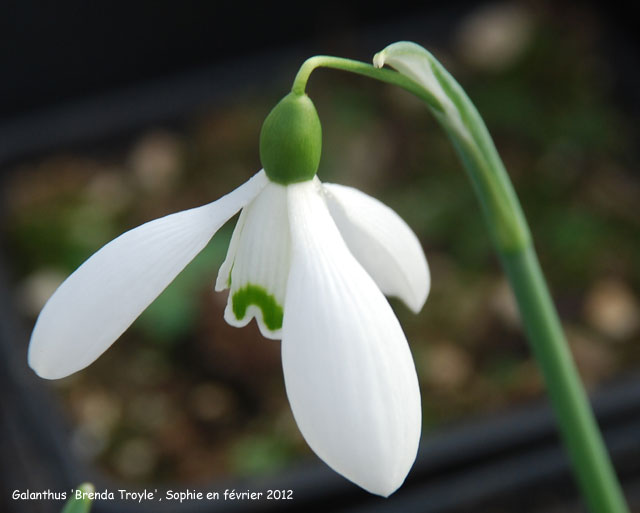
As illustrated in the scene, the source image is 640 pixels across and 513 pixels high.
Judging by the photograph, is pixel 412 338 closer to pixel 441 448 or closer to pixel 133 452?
pixel 441 448

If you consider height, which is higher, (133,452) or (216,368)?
(216,368)

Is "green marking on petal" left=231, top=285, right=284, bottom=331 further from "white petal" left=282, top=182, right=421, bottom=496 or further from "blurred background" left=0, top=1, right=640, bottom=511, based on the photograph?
"blurred background" left=0, top=1, right=640, bottom=511

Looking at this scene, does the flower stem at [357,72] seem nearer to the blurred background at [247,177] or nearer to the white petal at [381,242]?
the white petal at [381,242]

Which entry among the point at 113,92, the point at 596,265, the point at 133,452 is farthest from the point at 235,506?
the point at 113,92

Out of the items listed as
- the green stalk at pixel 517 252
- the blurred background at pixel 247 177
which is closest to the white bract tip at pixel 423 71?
the green stalk at pixel 517 252

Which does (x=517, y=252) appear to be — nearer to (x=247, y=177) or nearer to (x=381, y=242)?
(x=381, y=242)

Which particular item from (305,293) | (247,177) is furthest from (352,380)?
(247,177)

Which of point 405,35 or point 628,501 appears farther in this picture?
point 405,35
